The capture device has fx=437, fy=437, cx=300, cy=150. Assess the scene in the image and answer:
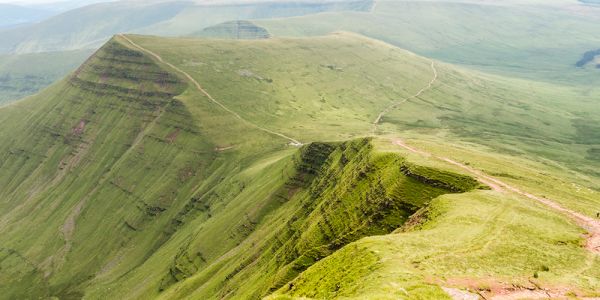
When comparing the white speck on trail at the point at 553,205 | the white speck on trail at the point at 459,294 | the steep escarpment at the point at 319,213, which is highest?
the white speck on trail at the point at 459,294

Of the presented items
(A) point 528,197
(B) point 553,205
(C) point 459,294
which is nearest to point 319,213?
(A) point 528,197

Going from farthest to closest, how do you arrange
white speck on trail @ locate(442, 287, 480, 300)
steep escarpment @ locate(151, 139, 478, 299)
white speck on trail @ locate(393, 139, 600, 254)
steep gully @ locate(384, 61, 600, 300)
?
A: steep escarpment @ locate(151, 139, 478, 299), white speck on trail @ locate(393, 139, 600, 254), steep gully @ locate(384, 61, 600, 300), white speck on trail @ locate(442, 287, 480, 300)

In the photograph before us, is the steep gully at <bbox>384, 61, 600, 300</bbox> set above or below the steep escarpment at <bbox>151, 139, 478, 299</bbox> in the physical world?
above

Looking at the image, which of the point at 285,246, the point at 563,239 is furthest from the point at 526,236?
the point at 285,246

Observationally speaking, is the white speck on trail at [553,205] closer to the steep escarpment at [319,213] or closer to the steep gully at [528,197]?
the steep gully at [528,197]

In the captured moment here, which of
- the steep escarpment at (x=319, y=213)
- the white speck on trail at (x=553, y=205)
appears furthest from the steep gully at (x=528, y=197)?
the steep escarpment at (x=319, y=213)

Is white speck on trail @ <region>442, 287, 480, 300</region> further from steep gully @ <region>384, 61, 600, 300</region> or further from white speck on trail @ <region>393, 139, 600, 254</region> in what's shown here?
white speck on trail @ <region>393, 139, 600, 254</region>

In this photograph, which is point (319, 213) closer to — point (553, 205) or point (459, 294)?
point (553, 205)

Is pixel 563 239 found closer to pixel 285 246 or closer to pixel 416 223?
pixel 416 223

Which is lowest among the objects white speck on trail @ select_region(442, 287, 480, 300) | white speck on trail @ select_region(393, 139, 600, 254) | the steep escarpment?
the steep escarpment

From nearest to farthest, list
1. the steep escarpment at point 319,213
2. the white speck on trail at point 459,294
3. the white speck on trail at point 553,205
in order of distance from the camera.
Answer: the white speck on trail at point 459,294
the white speck on trail at point 553,205
the steep escarpment at point 319,213

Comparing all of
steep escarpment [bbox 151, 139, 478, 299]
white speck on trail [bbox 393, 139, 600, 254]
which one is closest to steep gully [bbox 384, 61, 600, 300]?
white speck on trail [bbox 393, 139, 600, 254]
